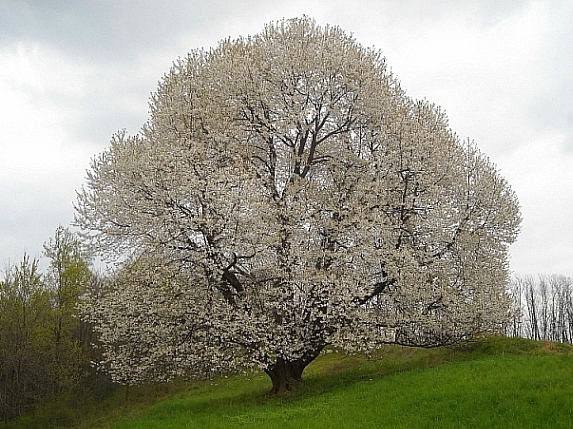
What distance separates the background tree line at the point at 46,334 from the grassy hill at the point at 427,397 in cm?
1159

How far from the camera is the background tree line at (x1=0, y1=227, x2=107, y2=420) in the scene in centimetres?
2686

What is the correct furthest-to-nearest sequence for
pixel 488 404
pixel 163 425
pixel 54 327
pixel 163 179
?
1. pixel 54 327
2. pixel 163 179
3. pixel 163 425
4. pixel 488 404

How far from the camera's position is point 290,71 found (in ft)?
64.3

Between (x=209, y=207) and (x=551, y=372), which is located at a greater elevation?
(x=209, y=207)

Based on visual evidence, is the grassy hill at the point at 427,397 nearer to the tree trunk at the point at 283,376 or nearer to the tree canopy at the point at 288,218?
the tree trunk at the point at 283,376

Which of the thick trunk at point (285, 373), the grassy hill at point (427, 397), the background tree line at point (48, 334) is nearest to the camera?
the grassy hill at point (427, 397)

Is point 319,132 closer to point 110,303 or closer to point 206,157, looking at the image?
point 206,157

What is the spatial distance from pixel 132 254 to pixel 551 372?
42.9ft

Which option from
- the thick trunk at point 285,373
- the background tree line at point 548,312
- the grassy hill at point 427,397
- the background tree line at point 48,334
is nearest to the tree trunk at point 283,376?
the thick trunk at point 285,373

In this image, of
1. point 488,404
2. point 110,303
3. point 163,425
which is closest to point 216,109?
point 110,303

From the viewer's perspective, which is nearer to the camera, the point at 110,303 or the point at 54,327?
the point at 110,303

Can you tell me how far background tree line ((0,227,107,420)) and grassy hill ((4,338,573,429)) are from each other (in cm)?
1159

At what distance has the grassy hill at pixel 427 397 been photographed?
11.6 metres

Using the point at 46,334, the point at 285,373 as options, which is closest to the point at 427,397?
the point at 285,373
